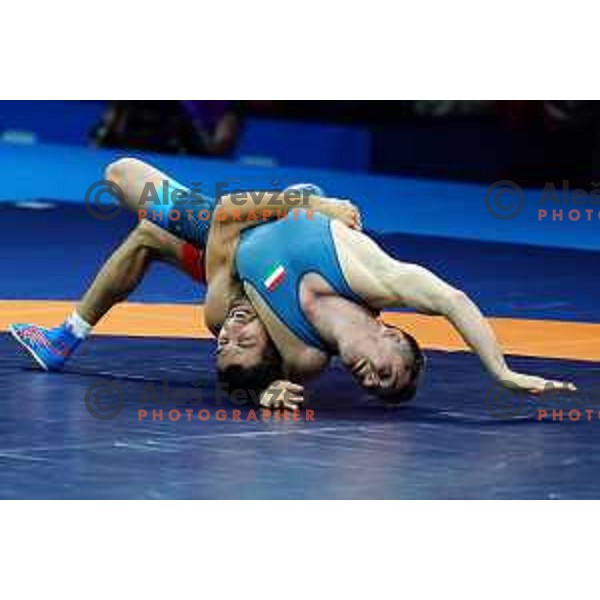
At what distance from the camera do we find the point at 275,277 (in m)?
8.70

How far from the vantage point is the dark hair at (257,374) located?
869 centimetres

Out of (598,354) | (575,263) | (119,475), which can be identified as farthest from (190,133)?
(119,475)

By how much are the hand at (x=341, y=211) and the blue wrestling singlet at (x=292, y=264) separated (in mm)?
61

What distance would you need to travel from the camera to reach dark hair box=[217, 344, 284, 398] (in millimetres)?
8688

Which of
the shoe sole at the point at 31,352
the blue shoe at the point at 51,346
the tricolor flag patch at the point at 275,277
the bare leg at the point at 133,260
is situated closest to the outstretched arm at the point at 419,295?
the tricolor flag patch at the point at 275,277

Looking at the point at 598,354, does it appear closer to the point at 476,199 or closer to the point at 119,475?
the point at 119,475

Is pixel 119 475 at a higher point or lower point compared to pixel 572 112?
lower

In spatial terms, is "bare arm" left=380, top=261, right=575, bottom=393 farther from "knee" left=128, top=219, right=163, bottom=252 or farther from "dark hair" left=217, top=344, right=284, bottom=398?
"knee" left=128, top=219, right=163, bottom=252

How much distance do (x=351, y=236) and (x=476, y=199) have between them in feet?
25.3

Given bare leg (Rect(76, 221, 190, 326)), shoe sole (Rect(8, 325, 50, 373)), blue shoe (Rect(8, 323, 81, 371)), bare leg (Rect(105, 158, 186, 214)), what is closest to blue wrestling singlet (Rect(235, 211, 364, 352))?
bare leg (Rect(76, 221, 190, 326))

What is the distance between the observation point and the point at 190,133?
18.6 m

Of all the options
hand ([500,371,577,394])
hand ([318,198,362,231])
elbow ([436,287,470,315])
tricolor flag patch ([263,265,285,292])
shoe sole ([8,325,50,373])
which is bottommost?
hand ([500,371,577,394])

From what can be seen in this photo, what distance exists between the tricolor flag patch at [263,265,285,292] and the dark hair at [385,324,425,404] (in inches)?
18.9

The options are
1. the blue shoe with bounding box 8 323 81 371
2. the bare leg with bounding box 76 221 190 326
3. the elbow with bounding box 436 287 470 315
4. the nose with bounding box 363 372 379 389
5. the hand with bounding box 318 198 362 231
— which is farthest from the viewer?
the blue shoe with bounding box 8 323 81 371
